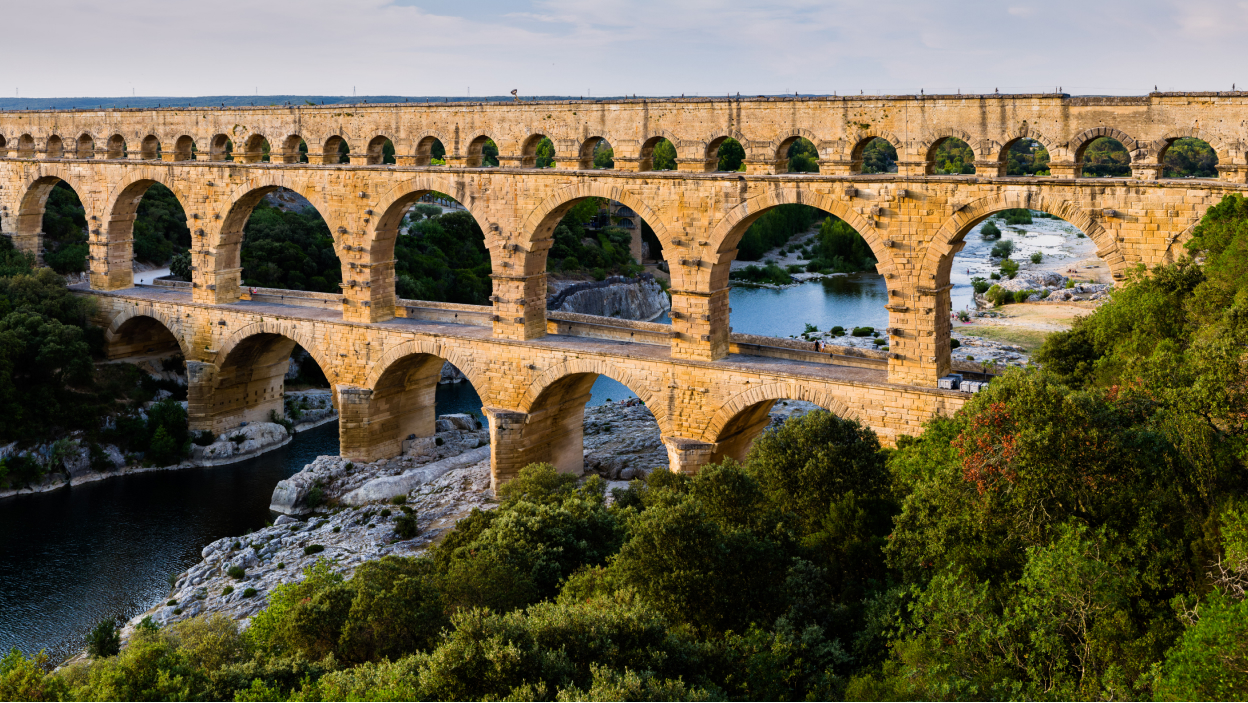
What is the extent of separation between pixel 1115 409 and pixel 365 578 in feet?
32.8

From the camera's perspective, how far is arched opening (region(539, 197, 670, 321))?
4772 centimetres

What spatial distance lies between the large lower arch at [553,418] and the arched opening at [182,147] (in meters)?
13.4

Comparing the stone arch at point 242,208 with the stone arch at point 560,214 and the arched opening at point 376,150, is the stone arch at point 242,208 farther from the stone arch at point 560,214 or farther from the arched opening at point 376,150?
the stone arch at point 560,214

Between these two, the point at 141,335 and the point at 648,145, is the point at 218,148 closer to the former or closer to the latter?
the point at 141,335

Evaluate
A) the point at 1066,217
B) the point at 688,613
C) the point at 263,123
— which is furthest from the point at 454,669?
the point at 263,123

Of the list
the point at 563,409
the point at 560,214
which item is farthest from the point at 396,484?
the point at 560,214

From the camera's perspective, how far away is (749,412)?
2275cm

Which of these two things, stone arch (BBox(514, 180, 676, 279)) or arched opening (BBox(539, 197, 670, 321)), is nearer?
stone arch (BBox(514, 180, 676, 279))

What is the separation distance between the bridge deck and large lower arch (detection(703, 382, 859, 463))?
33cm

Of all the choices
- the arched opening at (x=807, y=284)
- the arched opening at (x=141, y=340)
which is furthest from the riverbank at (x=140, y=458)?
the arched opening at (x=807, y=284)

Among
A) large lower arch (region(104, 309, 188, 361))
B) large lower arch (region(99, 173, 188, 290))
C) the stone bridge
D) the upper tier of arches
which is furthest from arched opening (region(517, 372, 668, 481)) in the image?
large lower arch (region(99, 173, 188, 290))

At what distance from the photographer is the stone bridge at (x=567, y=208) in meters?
19.3

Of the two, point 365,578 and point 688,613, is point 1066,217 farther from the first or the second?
point 365,578

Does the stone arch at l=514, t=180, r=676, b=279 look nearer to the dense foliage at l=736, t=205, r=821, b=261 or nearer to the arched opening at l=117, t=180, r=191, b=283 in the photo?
the arched opening at l=117, t=180, r=191, b=283
